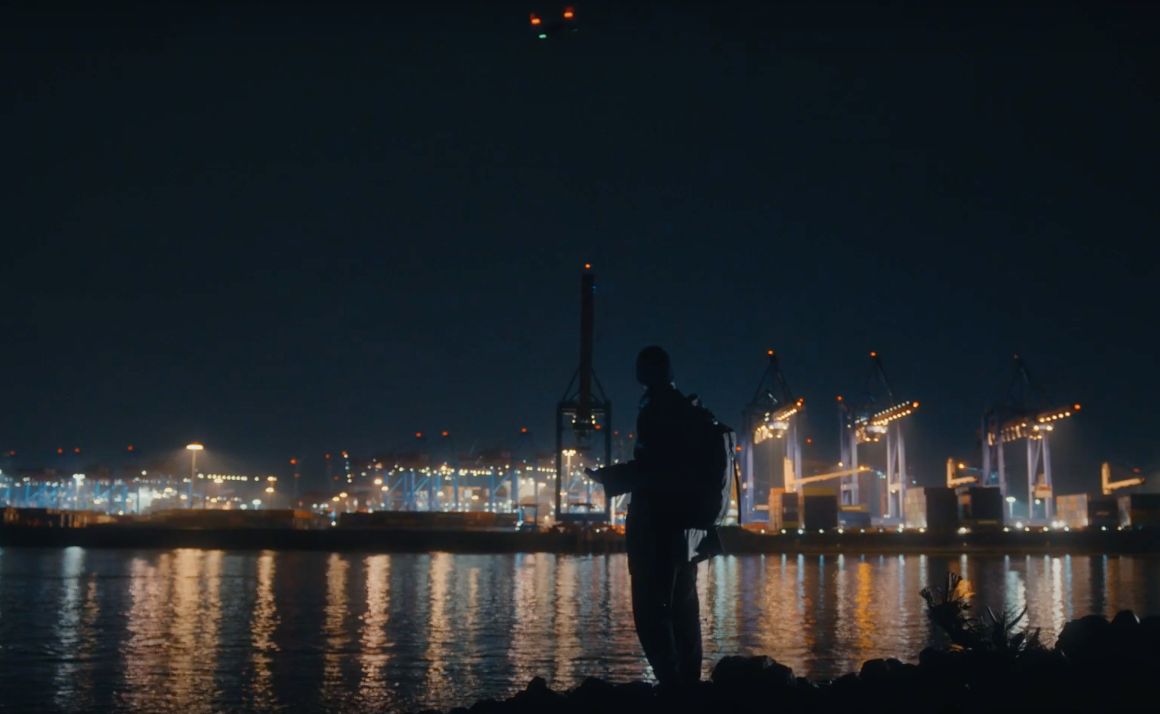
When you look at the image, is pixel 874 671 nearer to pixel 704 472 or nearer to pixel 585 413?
pixel 704 472

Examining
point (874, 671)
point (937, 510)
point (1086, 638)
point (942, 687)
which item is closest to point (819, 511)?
point (937, 510)

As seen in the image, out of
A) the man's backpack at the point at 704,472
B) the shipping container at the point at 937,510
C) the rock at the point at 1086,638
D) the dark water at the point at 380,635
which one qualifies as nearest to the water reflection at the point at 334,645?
the dark water at the point at 380,635

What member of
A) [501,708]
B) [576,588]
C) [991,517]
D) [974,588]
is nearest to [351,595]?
[576,588]

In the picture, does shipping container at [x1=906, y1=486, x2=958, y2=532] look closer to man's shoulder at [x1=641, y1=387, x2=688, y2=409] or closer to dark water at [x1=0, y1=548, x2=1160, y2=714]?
dark water at [x1=0, y1=548, x2=1160, y2=714]

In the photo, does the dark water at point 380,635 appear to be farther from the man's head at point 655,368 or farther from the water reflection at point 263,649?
the man's head at point 655,368

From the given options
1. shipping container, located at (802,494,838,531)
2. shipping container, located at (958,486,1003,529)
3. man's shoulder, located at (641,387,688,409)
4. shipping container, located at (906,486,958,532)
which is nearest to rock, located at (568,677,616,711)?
man's shoulder, located at (641,387,688,409)

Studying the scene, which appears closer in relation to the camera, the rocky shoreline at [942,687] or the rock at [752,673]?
the rocky shoreline at [942,687]
